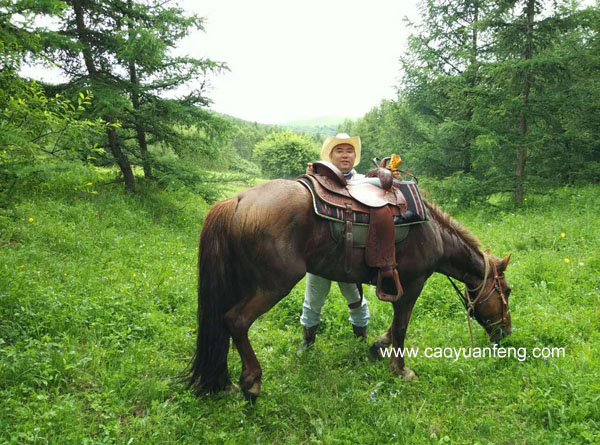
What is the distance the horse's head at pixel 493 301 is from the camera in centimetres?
357

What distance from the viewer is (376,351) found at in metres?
3.61

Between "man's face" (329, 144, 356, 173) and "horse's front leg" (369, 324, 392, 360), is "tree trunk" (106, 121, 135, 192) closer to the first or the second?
"man's face" (329, 144, 356, 173)

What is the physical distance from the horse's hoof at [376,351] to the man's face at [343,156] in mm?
1907

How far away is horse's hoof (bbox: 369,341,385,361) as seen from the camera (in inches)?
141

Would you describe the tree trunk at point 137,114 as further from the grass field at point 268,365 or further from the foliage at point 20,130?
the foliage at point 20,130

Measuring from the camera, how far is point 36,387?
260 cm

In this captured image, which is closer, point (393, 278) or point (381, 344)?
point (393, 278)

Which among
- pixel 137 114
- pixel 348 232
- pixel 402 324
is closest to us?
pixel 348 232

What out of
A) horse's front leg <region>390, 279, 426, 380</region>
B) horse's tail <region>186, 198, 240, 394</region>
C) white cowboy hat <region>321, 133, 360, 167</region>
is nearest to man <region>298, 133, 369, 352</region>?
white cowboy hat <region>321, 133, 360, 167</region>

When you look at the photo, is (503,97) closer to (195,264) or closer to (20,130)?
(195,264)

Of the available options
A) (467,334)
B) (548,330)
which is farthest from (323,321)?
(548,330)

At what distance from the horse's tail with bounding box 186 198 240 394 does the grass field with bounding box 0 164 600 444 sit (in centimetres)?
21

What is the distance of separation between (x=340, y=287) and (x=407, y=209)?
1.22 meters

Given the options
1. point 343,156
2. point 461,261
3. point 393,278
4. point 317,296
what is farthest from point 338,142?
point 461,261
